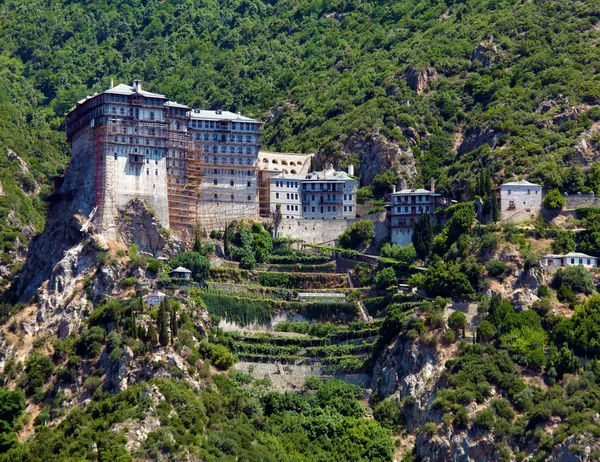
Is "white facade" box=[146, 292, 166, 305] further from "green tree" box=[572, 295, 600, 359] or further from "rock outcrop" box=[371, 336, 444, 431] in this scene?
"green tree" box=[572, 295, 600, 359]

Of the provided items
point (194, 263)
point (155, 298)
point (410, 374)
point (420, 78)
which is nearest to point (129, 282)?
point (155, 298)

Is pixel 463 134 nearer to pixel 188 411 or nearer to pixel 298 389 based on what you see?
pixel 298 389

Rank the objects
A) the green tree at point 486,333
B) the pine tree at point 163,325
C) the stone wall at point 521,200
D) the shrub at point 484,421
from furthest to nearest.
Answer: the stone wall at point 521,200
the green tree at point 486,333
the pine tree at point 163,325
the shrub at point 484,421

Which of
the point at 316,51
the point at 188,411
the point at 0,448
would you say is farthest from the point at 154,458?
the point at 316,51

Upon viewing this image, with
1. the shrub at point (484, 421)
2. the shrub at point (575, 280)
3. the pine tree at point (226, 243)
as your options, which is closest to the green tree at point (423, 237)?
the shrub at point (575, 280)

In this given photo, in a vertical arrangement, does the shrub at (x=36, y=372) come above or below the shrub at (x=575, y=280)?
below

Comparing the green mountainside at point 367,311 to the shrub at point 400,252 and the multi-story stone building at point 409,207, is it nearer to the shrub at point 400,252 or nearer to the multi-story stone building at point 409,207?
the shrub at point 400,252
